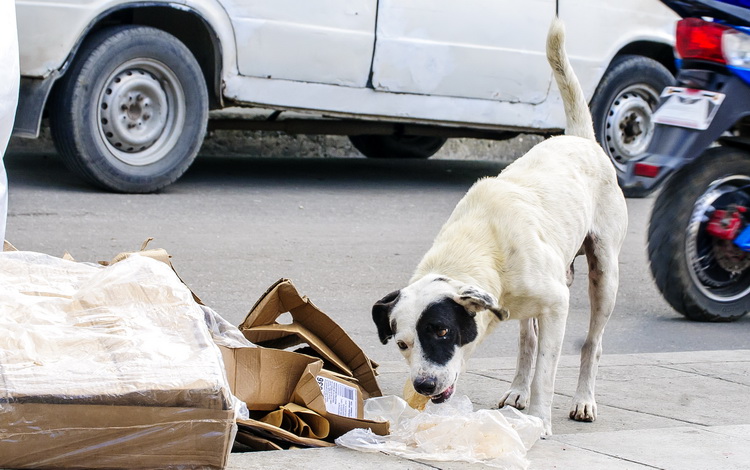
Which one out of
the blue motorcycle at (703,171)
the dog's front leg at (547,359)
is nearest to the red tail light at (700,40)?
the blue motorcycle at (703,171)

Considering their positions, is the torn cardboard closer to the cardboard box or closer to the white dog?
the cardboard box

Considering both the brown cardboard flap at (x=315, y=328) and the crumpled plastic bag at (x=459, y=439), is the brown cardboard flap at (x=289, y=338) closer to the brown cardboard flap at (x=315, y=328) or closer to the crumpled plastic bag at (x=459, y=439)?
the brown cardboard flap at (x=315, y=328)

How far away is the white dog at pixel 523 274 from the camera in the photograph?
11.5 feet

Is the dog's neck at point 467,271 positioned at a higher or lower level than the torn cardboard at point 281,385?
higher

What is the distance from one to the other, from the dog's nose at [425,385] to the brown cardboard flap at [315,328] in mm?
346

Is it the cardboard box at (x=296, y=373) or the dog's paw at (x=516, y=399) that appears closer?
the cardboard box at (x=296, y=373)

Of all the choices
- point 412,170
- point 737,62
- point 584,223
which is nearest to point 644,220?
point 412,170

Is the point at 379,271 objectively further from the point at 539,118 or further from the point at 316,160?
the point at 316,160

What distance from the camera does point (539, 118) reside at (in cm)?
948

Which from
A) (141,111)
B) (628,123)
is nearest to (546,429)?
(141,111)

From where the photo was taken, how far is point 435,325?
348cm

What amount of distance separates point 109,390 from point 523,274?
171cm

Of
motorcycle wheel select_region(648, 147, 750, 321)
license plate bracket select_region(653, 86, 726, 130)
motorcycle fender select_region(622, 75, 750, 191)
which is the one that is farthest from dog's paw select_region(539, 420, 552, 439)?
license plate bracket select_region(653, 86, 726, 130)

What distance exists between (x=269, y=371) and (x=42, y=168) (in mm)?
6303
